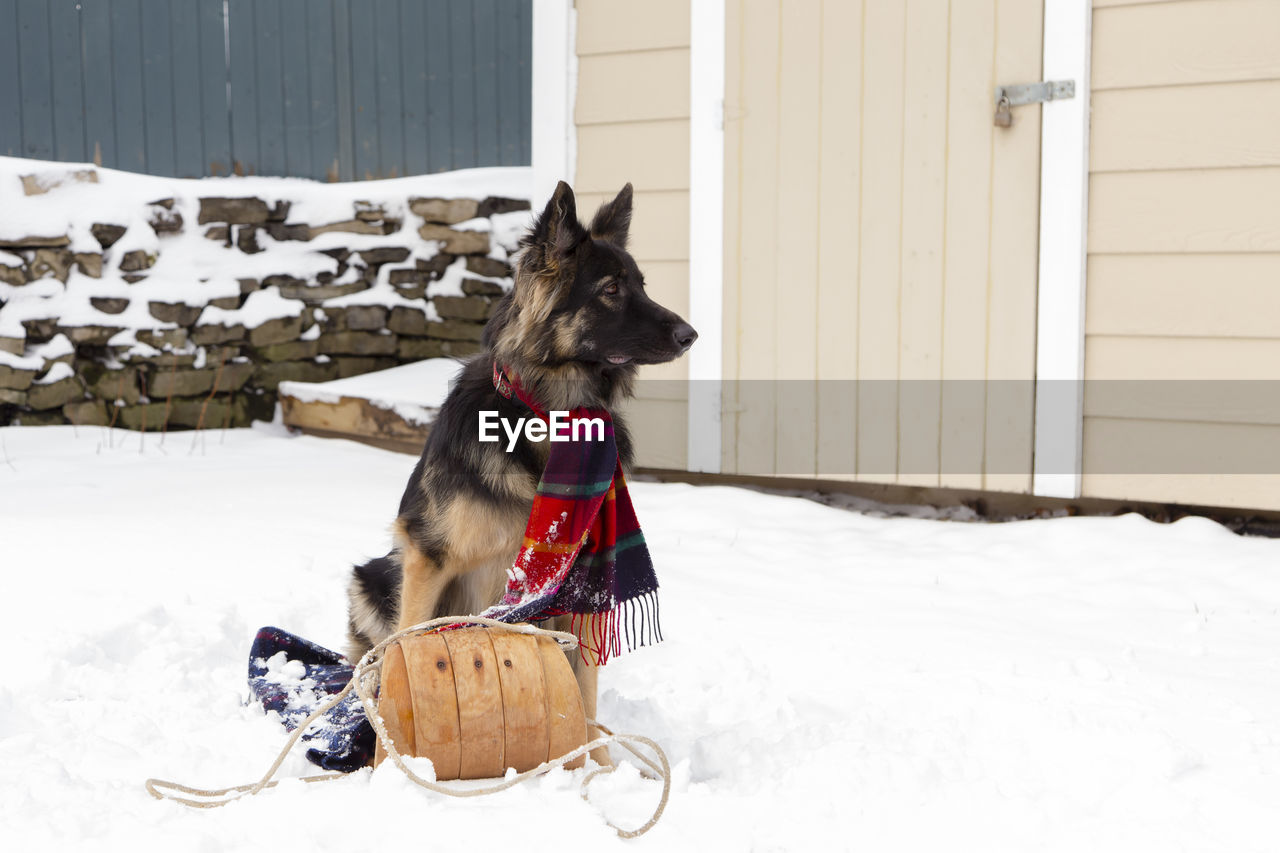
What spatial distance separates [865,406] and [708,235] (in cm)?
98

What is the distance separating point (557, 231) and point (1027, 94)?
8.64 ft

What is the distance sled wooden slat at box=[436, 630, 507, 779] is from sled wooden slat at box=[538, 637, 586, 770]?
0.31ft

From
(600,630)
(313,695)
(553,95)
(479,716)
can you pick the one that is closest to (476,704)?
(479,716)

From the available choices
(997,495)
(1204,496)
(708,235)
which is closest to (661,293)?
(708,235)

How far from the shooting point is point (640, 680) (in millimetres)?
2807

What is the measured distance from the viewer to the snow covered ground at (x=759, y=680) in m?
1.90

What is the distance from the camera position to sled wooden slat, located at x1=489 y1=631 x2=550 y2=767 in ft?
6.48

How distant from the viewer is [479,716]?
1954mm

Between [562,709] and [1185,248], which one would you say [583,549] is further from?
[1185,248]

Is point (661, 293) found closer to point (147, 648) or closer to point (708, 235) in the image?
point (708, 235)

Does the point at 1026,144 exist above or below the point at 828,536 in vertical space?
above

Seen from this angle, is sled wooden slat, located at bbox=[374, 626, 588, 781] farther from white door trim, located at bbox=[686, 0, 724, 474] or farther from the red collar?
white door trim, located at bbox=[686, 0, 724, 474]

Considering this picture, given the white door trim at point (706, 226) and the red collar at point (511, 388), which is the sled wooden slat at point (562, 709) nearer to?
the red collar at point (511, 388)

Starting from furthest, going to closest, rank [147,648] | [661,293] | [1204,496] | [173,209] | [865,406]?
1. [173,209]
2. [661,293]
3. [865,406]
4. [1204,496]
5. [147,648]
